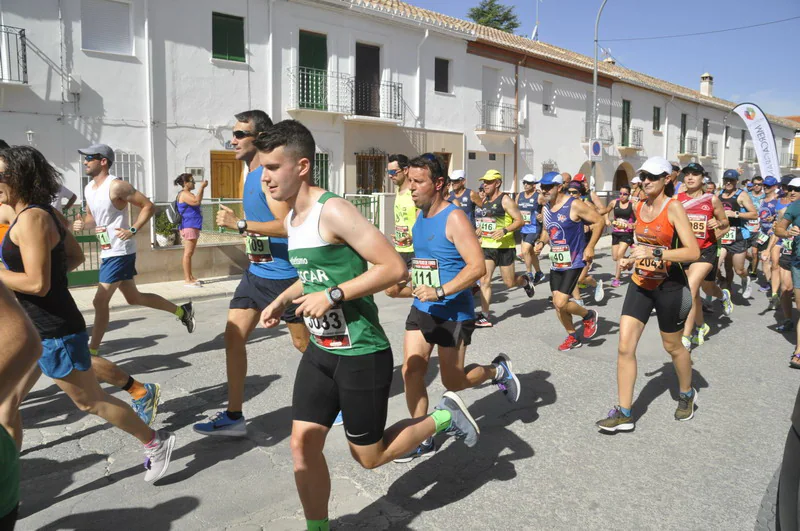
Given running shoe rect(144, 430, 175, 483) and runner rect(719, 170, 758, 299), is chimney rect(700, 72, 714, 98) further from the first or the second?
running shoe rect(144, 430, 175, 483)

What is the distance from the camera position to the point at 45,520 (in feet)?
10.9

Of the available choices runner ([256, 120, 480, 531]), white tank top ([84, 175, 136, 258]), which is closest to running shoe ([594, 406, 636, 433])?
runner ([256, 120, 480, 531])

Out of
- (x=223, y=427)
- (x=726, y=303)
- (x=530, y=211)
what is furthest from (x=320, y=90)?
(x=223, y=427)

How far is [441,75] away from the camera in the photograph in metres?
22.6

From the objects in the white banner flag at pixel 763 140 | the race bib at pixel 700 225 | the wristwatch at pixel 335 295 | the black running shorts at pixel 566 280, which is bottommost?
the black running shorts at pixel 566 280

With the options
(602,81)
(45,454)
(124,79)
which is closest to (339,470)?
(45,454)

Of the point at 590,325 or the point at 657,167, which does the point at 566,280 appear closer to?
the point at 590,325

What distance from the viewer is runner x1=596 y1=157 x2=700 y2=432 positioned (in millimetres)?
4609

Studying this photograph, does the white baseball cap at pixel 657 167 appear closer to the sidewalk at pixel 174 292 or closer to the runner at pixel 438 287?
the runner at pixel 438 287

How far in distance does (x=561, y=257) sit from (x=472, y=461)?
3.49 meters

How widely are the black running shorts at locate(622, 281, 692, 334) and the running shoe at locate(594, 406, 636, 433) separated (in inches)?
27.0

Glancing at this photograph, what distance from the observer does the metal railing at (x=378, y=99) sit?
20.1m

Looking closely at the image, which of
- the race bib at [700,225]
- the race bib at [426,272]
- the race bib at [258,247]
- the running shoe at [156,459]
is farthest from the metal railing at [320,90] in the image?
the running shoe at [156,459]

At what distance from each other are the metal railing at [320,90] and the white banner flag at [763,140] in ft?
34.5
